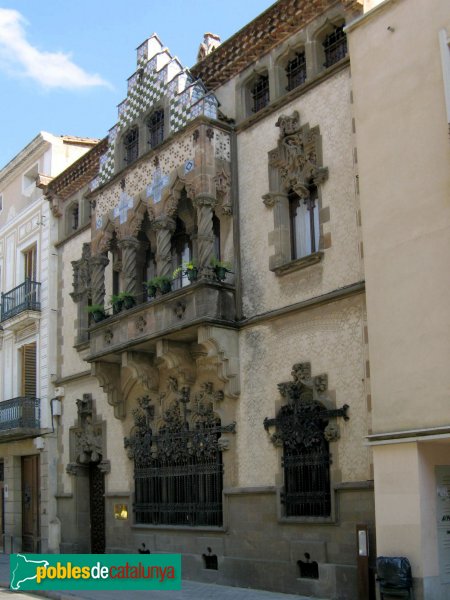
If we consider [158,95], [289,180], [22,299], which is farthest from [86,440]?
[289,180]

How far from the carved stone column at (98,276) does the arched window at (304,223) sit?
5.55 m

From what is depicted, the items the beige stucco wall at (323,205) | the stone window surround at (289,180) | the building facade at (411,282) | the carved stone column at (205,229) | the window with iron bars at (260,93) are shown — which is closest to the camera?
the building facade at (411,282)

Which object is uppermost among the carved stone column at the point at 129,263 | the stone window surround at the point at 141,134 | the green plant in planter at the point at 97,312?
the stone window surround at the point at 141,134

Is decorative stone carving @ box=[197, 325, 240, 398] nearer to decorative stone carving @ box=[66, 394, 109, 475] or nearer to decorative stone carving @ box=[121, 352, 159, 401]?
decorative stone carving @ box=[121, 352, 159, 401]

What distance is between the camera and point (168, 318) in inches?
611

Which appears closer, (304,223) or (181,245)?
(304,223)

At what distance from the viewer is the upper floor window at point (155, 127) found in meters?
17.6

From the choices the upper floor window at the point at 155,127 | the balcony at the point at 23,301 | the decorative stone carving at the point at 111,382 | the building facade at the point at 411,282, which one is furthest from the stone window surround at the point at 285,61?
the balcony at the point at 23,301

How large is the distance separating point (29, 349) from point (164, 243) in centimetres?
943

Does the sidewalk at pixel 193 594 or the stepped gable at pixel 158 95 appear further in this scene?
the stepped gable at pixel 158 95

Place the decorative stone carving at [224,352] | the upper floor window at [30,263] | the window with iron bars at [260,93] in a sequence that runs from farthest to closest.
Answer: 1. the upper floor window at [30,263]
2. the window with iron bars at [260,93]
3. the decorative stone carving at [224,352]

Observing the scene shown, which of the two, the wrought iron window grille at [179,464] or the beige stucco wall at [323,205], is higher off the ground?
the beige stucco wall at [323,205]

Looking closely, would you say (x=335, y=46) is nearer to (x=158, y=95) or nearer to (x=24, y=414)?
(x=158, y=95)

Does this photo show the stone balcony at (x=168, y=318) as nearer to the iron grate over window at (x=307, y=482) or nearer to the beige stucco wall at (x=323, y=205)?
the beige stucco wall at (x=323, y=205)
